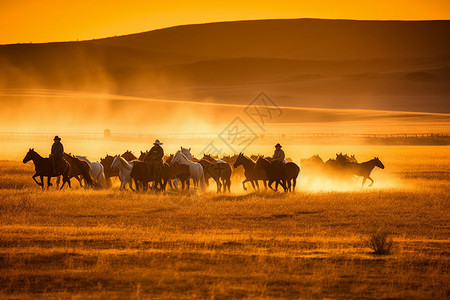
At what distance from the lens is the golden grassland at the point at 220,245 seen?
12.4 metres

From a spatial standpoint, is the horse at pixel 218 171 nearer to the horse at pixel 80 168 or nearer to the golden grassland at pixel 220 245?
the golden grassland at pixel 220 245

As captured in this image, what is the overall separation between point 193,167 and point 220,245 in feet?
38.1

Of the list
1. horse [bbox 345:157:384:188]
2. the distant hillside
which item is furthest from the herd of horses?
the distant hillside

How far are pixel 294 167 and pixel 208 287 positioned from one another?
16.3 meters

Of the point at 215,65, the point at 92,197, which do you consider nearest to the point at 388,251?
the point at 92,197

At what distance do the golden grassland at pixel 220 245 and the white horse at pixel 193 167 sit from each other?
99 cm

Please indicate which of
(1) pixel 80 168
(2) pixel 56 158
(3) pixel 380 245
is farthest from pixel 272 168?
(3) pixel 380 245

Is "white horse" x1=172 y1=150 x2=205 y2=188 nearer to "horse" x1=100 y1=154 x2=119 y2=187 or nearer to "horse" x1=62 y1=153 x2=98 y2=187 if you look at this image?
"horse" x1=100 y1=154 x2=119 y2=187

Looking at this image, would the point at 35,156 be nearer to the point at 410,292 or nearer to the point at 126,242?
the point at 126,242

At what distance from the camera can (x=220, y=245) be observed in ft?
52.5

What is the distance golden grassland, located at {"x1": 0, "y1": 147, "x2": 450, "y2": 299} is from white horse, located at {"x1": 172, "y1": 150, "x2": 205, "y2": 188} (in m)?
0.99

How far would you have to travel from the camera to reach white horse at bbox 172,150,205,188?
89.5 feet

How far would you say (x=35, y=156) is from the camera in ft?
89.8

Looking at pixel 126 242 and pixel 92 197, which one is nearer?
pixel 126 242
